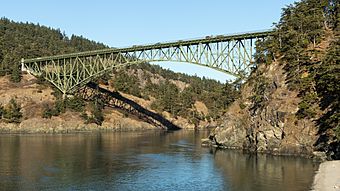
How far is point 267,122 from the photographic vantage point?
2926 inches

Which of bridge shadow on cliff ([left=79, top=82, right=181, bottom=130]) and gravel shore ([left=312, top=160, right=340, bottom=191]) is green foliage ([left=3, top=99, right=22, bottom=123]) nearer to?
bridge shadow on cliff ([left=79, top=82, right=181, bottom=130])

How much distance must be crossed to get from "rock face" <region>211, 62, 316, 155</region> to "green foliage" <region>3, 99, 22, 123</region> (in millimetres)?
71614

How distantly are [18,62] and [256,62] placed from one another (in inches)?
3987

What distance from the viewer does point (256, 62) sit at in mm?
92812

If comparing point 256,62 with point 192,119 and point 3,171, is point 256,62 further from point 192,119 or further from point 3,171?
point 192,119

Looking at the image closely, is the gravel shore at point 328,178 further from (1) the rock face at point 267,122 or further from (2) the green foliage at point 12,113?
(2) the green foliage at point 12,113

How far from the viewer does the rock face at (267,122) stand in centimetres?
6925

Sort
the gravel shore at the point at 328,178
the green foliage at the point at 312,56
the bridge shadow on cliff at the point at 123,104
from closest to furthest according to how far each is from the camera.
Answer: the gravel shore at the point at 328,178 → the green foliage at the point at 312,56 → the bridge shadow on cliff at the point at 123,104

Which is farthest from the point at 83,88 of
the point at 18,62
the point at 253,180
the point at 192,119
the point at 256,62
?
the point at 253,180

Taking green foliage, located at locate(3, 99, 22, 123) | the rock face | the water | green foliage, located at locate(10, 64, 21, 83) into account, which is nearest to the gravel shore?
the water

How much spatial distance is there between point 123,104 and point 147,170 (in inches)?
4314

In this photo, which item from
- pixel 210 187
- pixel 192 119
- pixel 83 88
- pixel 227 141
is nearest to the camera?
pixel 210 187

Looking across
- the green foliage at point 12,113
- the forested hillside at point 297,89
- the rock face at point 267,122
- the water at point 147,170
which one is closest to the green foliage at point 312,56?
the forested hillside at point 297,89

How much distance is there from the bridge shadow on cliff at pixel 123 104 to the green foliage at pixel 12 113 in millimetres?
25270
